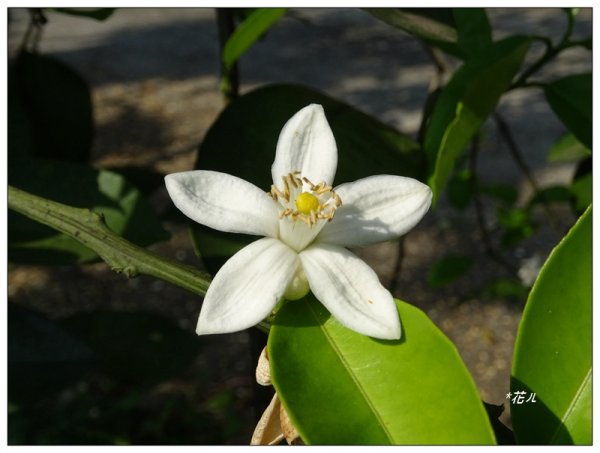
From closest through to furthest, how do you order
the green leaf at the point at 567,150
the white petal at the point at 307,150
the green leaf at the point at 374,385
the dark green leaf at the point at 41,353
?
the green leaf at the point at 374,385, the white petal at the point at 307,150, the dark green leaf at the point at 41,353, the green leaf at the point at 567,150

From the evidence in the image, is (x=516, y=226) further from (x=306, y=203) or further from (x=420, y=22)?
(x=306, y=203)

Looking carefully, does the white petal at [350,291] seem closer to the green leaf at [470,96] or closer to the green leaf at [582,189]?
the green leaf at [470,96]

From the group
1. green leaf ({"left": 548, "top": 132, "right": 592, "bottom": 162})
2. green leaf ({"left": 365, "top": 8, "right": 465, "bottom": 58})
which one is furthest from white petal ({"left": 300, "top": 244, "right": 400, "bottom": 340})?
green leaf ({"left": 548, "top": 132, "right": 592, "bottom": 162})

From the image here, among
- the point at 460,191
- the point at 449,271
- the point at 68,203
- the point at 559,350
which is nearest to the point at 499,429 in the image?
the point at 559,350

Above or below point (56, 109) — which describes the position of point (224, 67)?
above

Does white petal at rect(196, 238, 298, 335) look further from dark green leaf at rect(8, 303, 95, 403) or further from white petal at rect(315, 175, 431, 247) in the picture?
dark green leaf at rect(8, 303, 95, 403)

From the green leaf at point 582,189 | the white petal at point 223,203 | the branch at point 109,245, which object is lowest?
the green leaf at point 582,189

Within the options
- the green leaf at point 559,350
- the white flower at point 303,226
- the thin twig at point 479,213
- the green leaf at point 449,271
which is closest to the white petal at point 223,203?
the white flower at point 303,226
